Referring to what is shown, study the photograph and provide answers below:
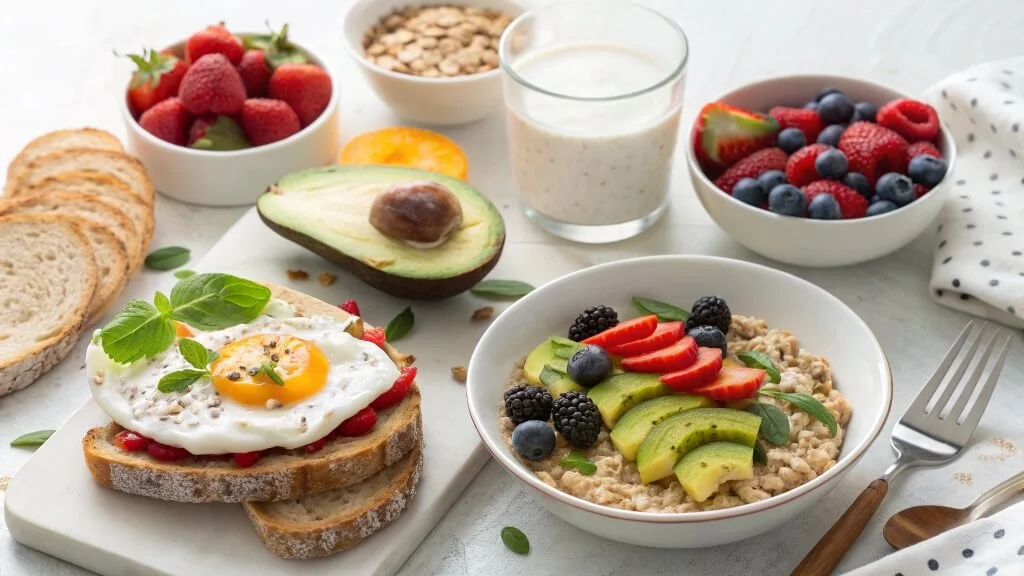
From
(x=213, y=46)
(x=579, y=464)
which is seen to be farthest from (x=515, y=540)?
(x=213, y=46)

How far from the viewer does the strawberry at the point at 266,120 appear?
3.66 metres

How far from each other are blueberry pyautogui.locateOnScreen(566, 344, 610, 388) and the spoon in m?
0.74

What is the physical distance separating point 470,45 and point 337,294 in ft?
3.78

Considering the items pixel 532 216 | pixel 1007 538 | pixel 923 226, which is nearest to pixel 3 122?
pixel 532 216

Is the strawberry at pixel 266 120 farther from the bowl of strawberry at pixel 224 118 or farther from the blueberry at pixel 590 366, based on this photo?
the blueberry at pixel 590 366

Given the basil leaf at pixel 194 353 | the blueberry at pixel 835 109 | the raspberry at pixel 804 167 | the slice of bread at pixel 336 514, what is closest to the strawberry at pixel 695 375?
the slice of bread at pixel 336 514

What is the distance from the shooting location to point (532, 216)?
3.64m

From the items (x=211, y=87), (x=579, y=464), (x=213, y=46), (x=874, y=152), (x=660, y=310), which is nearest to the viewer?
(x=579, y=464)

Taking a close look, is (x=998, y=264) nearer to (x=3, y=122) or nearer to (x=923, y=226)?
(x=923, y=226)

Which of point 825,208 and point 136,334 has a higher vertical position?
point 136,334

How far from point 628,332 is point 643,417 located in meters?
0.27

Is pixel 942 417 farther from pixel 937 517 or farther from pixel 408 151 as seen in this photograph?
pixel 408 151

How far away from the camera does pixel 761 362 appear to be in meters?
2.76

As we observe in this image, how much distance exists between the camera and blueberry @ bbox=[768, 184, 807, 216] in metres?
3.21
